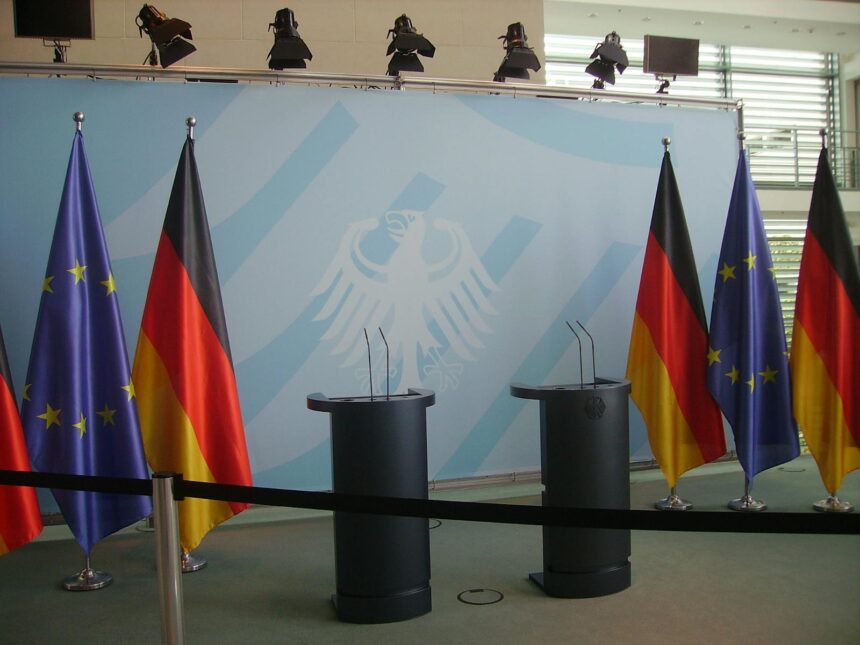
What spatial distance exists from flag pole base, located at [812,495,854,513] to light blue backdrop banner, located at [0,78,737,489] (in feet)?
4.07

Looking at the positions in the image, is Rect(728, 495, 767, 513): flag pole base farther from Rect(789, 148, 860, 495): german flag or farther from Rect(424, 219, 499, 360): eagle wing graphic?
Rect(424, 219, 499, 360): eagle wing graphic

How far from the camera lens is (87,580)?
4121 millimetres

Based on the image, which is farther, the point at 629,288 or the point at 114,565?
the point at 629,288

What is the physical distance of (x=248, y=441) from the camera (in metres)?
5.26

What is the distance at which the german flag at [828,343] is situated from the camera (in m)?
4.91

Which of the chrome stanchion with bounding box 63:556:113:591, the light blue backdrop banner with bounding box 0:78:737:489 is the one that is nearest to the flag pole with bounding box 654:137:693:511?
the light blue backdrop banner with bounding box 0:78:737:489

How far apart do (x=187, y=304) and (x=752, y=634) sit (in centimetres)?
306

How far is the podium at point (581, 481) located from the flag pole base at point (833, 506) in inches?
80.1

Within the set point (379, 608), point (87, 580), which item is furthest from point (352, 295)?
→ point (379, 608)

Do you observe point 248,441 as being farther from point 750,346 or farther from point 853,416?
point 853,416

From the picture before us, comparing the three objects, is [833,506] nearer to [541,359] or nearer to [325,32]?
[541,359]

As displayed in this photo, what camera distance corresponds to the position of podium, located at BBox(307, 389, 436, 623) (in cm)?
348

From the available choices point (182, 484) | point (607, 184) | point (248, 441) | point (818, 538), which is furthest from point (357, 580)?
point (607, 184)

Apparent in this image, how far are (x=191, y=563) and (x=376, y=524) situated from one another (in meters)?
1.48
